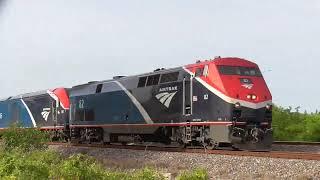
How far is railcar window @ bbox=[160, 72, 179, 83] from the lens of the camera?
2433cm

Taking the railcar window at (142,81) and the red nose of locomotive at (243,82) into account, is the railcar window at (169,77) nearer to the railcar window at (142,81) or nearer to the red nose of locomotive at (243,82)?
the railcar window at (142,81)

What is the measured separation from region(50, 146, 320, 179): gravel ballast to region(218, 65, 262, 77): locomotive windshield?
4.05 m

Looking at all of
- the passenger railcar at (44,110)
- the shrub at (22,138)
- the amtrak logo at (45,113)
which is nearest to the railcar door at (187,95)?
the shrub at (22,138)

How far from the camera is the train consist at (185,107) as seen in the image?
21531mm

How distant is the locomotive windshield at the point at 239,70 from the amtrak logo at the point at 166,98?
2742 mm

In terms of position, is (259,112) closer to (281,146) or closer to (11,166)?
(281,146)

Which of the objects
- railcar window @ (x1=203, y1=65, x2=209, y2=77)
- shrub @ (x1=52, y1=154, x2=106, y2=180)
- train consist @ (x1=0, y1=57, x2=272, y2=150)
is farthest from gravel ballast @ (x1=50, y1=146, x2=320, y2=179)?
shrub @ (x1=52, y1=154, x2=106, y2=180)

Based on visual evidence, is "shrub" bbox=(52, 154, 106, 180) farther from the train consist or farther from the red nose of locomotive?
the red nose of locomotive

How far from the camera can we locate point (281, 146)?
2631 cm

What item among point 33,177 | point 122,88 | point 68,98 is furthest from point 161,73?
point 33,177

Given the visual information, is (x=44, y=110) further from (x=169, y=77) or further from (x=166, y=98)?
(x=169, y=77)

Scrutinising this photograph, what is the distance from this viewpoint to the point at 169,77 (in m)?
24.8

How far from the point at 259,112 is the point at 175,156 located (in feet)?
13.2

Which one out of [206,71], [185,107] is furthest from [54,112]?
[206,71]
